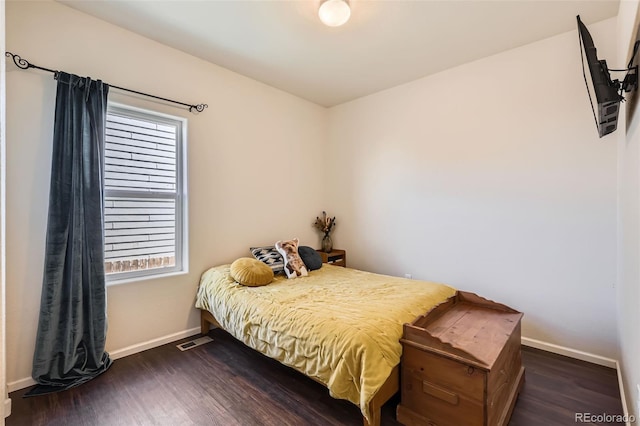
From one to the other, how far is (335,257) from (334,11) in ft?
9.45

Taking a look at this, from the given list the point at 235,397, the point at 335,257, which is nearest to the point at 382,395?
the point at 235,397

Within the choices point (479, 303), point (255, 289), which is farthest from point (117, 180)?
point (479, 303)

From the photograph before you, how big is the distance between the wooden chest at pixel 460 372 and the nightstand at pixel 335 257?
204 cm

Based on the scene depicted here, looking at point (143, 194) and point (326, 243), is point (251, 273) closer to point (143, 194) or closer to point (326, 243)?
point (143, 194)

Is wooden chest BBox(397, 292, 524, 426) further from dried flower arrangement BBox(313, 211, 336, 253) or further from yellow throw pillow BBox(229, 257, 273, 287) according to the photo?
dried flower arrangement BBox(313, 211, 336, 253)

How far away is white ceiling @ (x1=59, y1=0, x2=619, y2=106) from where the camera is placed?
2254 millimetres

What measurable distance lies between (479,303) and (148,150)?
3.22m

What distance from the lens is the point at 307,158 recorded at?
13.9 ft

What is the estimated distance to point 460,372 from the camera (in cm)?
154

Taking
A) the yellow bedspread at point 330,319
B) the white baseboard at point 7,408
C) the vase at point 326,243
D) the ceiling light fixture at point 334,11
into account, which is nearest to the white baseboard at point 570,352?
the yellow bedspread at point 330,319

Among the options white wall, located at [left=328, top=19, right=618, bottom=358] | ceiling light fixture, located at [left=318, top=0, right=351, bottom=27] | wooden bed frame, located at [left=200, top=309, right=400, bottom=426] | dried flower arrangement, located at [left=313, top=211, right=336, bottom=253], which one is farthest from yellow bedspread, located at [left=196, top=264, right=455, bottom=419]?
ceiling light fixture, located at [left=318, top=0, right=351, bottom=27]

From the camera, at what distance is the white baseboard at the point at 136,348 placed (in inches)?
80.1

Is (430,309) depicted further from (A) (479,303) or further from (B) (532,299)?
(B) (532,299)

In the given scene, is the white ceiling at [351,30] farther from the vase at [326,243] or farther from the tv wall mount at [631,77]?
the vase at [326,243]
